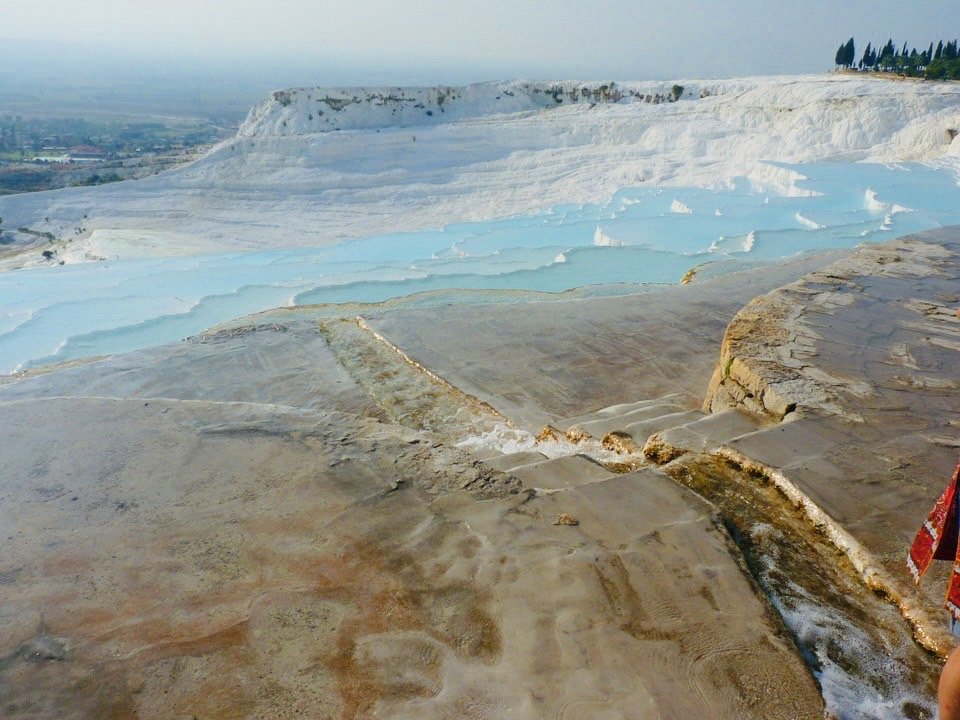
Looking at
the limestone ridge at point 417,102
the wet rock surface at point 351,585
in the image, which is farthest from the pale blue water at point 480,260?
the limestone ridge at point 417,102

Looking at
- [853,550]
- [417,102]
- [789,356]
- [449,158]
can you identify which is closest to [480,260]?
[789,356]

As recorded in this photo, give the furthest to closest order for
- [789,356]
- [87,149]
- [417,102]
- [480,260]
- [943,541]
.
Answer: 1. [87,149]
2. [417,102]
3. [480,260]
4. [789,356]
5. [943,541]

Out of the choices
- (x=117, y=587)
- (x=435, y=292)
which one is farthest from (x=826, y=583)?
(x=435, y=292)

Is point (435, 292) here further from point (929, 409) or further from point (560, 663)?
point (560, 663)

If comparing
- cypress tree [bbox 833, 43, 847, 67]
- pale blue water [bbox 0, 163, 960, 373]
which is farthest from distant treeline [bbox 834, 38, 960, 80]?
pale blue water [bbox 0, 163, 960, 373]

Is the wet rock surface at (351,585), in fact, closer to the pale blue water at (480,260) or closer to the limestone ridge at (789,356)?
the limestone ridge at (789,356)

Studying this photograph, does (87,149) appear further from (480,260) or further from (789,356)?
(789,356)
